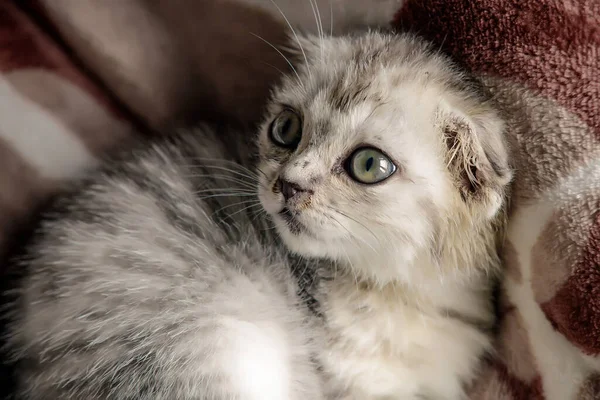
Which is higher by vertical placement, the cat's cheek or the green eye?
the green eye

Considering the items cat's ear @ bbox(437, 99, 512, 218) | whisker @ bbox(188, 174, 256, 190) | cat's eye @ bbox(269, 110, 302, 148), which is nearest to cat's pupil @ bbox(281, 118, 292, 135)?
cat's eye @ bbox(269, 110, 302, 148)

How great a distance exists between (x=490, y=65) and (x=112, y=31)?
666mm

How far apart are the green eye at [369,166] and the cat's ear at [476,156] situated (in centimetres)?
8

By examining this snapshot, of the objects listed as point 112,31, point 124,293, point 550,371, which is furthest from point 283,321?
point 112,31

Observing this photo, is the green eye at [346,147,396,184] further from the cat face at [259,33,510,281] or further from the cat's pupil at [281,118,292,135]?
the cat's pupil at [281,118,292,135]

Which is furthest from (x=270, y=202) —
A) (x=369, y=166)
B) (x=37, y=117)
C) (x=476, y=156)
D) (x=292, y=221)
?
(x=37, y=117)

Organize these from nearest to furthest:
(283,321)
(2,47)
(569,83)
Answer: (569,83)
(283,321)
(2,47)

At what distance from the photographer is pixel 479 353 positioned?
0.90 m

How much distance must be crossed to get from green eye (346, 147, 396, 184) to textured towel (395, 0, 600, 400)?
197 millimetres

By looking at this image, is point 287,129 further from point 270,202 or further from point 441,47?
point 441,47

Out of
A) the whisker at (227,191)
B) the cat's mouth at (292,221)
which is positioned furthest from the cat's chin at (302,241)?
the whisker at (227,191)

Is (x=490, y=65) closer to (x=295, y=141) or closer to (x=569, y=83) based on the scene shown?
(x=569, y=83)

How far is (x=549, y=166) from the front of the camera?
0.75 metres

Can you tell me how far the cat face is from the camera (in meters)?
0.74
